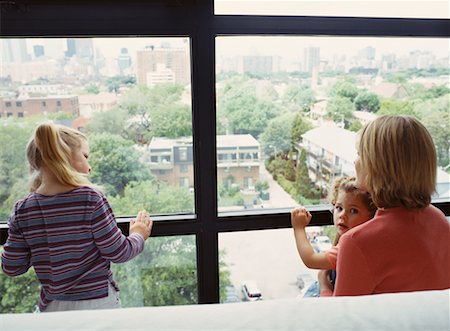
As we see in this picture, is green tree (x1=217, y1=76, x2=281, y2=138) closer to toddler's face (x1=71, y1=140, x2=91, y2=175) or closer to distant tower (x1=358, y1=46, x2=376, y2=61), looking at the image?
distant tower (x1=358, y1=46, x2=376, y2=61)

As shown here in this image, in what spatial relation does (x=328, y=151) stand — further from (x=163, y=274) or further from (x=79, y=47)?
(x=79, y=47)

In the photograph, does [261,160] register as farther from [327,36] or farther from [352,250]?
[352,250]

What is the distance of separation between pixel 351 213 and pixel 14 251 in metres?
1.03

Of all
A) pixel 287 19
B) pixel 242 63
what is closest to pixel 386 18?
pixel 287 19

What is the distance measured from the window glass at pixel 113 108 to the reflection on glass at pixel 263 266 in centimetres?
27

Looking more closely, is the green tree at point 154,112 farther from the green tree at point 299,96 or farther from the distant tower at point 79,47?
the green tree at point 299,96

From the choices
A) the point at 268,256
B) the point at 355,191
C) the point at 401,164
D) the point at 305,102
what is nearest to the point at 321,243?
the point at 268,256

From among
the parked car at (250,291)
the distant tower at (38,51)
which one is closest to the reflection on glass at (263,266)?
the parked car at (250,291)

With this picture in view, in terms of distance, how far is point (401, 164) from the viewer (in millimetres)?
1191

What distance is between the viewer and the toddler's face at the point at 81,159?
1.40 m

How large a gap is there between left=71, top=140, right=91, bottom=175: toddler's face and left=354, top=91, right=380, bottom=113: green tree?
0.98m

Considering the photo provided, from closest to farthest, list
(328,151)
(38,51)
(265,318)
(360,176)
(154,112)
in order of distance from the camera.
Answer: (265,318)
(360,176)
(38,51)
(154,112)
(328,151)

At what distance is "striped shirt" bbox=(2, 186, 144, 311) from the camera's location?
4.32 feet

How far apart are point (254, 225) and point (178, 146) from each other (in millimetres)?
407
